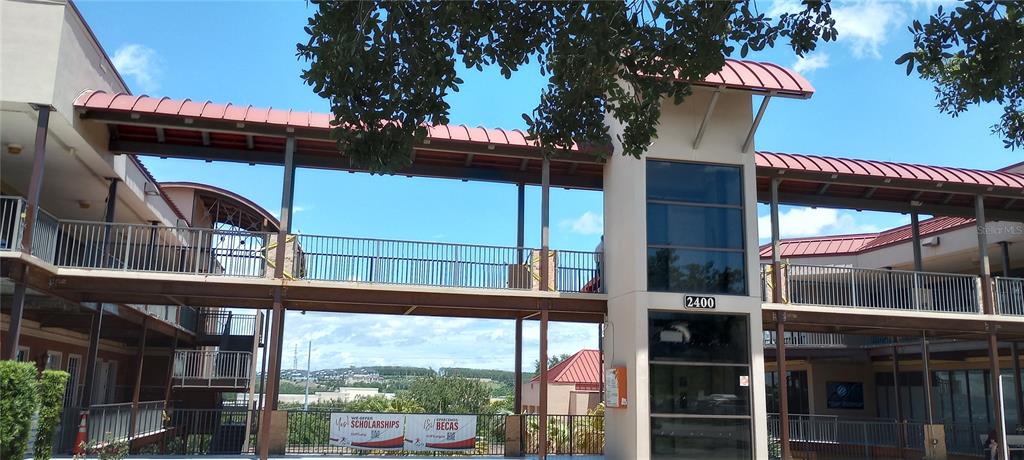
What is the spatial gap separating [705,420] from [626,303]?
9.30ft


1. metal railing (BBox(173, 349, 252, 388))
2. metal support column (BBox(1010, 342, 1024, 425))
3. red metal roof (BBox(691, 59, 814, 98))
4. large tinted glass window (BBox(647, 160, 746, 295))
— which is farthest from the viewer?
metal railing (BBox(173, 349, 252, 388))

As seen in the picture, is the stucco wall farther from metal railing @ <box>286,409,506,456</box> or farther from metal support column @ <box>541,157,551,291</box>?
metal railing @ <box>286,409,506,456</box>

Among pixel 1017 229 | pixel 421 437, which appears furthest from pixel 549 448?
pixel 1017 229

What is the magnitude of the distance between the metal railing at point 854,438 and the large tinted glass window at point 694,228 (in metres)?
5.59

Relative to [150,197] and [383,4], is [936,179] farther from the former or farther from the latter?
[150,197]

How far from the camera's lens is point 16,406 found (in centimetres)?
1062

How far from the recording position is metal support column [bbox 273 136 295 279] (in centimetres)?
1561

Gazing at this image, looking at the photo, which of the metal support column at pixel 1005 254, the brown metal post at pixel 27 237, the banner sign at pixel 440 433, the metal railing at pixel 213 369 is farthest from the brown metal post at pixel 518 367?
the metal support column at pixel 1005 254

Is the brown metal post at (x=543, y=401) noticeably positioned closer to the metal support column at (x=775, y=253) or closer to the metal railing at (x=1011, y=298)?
the metal support column at (x=775, y=253)

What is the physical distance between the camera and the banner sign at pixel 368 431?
16.9 meters

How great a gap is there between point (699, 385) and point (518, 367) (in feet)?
13.7

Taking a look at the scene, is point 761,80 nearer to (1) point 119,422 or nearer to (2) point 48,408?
(2) point 48,408

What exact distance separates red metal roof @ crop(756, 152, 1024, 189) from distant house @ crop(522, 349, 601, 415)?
16.3 metres

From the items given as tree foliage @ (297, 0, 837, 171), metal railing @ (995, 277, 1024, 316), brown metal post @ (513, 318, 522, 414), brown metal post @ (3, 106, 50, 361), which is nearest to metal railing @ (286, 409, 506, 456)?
brown metal post @ (513, 318, 522, 414)
